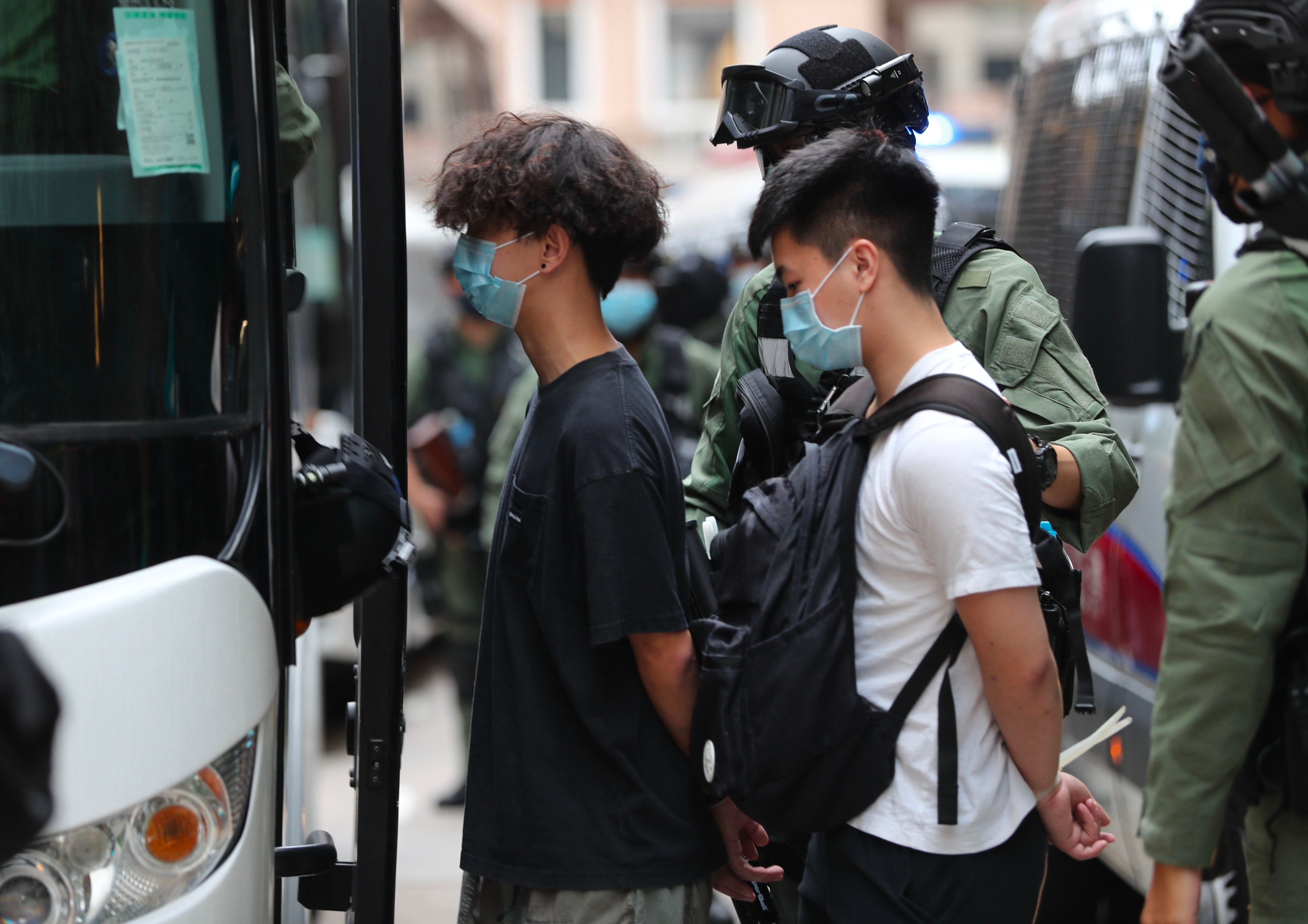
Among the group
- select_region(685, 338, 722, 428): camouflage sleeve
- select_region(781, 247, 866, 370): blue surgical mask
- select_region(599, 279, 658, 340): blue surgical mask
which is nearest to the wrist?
select_region(781, 247, 866, 370): blue surgical mask

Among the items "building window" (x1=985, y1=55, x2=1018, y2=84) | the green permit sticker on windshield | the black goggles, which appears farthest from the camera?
"building window" (x1=985, y1=55, x2=1018, y2=84)

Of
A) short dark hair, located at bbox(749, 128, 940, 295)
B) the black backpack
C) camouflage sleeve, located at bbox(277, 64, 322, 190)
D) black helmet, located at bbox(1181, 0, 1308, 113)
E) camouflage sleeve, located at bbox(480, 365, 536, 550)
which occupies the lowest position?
camouflage sleeve, located at bbox(480, 365, 536, 550)

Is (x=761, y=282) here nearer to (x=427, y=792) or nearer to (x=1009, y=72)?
(x=427, y=792)

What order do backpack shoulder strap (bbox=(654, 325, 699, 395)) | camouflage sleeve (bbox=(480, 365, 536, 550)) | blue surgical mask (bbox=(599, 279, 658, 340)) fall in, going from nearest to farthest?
camouflage sleeve (bbox=(480, 365, 536, 550)) < blue surgical mask (bbox=(599, 279, 658, 340)) < backpack shoulder strap (bbox=(654, 325, 699, 395))

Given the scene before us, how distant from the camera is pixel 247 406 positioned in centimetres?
219

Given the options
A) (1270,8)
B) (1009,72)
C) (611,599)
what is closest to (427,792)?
(611,599)

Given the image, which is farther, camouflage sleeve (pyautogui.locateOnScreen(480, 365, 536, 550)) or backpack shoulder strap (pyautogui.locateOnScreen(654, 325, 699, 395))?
backpack shoulder strap (pyautogui.locateOnScreen(654, 325, 699, 395))

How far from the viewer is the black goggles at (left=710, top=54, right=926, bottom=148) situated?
2.55 meters

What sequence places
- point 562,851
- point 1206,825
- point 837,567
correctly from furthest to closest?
point 562,851
point 837,567
point 1206,825

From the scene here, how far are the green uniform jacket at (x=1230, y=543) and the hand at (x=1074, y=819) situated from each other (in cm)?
17

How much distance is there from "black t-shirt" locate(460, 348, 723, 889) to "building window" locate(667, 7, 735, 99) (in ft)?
93.0

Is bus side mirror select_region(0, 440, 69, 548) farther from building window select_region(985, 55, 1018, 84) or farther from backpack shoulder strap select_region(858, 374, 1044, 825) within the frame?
building window select_region(985, 55, 1018, 84)

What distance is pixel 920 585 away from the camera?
1.89 metres

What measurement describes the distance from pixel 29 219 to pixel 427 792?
4729mm
